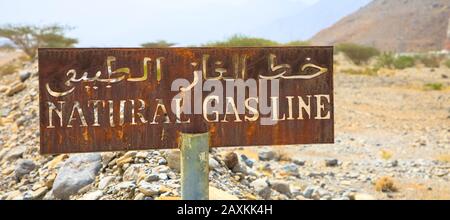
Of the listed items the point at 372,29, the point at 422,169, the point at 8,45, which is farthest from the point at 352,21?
the point at 422,169

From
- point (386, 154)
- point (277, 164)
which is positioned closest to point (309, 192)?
point (277, 164)

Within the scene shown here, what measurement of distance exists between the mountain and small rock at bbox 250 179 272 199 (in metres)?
56.2

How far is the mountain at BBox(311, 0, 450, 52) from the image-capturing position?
208 feet

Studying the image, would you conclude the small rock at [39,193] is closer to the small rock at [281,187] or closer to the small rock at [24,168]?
the small rock at [24,168]

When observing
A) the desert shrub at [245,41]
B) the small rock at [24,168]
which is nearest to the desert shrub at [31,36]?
the desert shrub at [245,41]

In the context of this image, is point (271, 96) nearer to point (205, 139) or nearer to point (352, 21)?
point (205, 139)

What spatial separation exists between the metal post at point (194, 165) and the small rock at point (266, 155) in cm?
636

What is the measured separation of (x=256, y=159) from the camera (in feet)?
28.7

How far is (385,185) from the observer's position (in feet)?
25.3

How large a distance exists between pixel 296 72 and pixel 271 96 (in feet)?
0.57

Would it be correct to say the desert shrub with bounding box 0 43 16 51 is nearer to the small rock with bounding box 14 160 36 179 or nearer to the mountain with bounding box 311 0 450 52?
the small rock with bounding box 14 160 36 179

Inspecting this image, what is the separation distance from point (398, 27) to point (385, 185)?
219 feet

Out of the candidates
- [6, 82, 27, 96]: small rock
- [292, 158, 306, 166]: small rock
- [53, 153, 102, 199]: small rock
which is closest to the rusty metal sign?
[53, 153, 102, 199]: small rock

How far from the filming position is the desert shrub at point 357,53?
34812 millimetres
